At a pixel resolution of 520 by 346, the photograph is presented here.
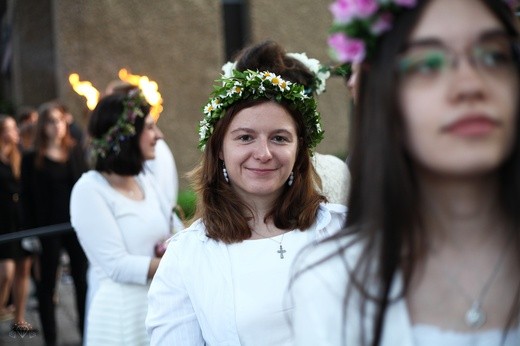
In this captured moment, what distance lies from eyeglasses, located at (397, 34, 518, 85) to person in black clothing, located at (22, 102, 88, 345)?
19.8 feet

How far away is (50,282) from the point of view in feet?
24.1

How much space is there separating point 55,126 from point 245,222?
4616mm

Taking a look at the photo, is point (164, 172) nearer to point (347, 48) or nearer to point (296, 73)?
point (296, 73)

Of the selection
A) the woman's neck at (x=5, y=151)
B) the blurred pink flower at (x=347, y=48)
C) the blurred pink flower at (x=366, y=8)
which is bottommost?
the woman's neck at (x=5, y=151)

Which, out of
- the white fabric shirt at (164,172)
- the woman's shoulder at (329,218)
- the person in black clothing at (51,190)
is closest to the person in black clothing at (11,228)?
the person in black clothing at (51,190)

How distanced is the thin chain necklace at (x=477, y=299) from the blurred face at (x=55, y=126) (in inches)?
243

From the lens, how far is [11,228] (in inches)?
328

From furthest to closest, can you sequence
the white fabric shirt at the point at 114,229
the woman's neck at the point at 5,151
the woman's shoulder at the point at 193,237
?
the woman's neck at the point at 5,151 < the white fabric shirt at the point at 114,229 < the woman's shoulder at the point at 193,237

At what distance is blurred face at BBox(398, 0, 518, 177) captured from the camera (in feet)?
5.02

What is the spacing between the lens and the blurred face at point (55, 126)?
7379 mm

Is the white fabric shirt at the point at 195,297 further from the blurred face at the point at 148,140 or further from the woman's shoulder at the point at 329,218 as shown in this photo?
the blurred face at the point at 148,140

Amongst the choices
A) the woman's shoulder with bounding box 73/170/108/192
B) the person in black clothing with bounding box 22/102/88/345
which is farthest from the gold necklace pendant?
the person in black clothing with bounding box 22/102/88/345

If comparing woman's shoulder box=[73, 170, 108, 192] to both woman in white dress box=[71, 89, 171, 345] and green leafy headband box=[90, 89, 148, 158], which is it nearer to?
woman in white dress box=[71, 89, 171, 345]

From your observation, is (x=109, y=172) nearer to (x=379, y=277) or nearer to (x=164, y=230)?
(x=164, y=230)
